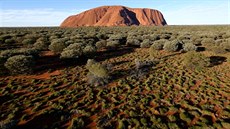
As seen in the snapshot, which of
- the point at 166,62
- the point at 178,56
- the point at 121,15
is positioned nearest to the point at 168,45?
the point at 178,56

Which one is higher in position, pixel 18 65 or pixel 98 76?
pixel 18 65

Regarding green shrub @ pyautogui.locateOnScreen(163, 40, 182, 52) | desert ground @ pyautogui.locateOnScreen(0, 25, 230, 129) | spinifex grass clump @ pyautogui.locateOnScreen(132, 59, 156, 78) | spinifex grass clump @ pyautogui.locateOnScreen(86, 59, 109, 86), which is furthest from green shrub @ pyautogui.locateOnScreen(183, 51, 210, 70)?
spinifex grass clump @ pyautogui.locateOnScreen(86, 59, 109, 86)

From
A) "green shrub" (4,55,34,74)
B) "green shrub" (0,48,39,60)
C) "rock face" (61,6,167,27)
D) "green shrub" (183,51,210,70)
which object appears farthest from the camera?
"rock face" (61,6,167,27)

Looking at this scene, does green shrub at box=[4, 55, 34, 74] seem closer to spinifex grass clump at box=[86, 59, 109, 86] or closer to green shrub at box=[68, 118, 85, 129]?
spinifex grass clump at box=[86, 59, 109, 86]

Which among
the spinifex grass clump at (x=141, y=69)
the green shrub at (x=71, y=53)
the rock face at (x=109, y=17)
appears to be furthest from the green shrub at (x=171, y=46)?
the rock face at (x=109, y=17)

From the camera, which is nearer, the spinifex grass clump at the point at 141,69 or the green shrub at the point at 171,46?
the spinifex grass clump at the point at 141,69

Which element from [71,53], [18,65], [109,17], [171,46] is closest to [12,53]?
[18,65]

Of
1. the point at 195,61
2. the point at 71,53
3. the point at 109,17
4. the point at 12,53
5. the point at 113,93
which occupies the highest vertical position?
the point at 12,53

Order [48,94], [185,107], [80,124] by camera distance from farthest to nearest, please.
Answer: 1. [48,94]
2. [185,107]
3. [80,124]

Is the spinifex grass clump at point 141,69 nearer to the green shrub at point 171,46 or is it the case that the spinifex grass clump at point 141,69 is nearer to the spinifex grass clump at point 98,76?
the spinifex grass clump at point 98,76

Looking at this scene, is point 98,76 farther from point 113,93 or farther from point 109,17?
point 109,17

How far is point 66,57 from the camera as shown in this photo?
19.7 meters

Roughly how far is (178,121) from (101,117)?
3726 millimetres

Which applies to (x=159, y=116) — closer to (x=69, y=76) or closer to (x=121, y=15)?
(x=69, y=76)
